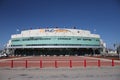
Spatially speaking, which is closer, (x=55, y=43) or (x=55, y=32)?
(x=55, y=43)

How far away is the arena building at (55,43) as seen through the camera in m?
109

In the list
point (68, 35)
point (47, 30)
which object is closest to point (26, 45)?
point (47, 30)

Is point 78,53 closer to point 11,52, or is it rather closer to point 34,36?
point 34,36

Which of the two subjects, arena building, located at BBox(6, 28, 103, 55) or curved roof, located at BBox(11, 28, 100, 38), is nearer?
arena building, located at BBox(6, 28, 103, 55)

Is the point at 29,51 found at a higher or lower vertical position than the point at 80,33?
lower

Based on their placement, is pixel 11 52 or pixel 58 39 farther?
pixel 11 52

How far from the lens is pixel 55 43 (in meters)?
108

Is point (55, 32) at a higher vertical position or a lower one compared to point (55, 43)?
higher

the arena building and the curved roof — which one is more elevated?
the curved roof

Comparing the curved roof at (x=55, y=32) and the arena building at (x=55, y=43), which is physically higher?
the curved roof at (x=55, y=32)

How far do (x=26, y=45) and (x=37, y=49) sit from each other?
5.45 m

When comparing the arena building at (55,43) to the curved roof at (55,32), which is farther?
the curved roof at (55,32)

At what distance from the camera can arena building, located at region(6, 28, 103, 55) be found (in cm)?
10862

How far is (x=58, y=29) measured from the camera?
365 feet
